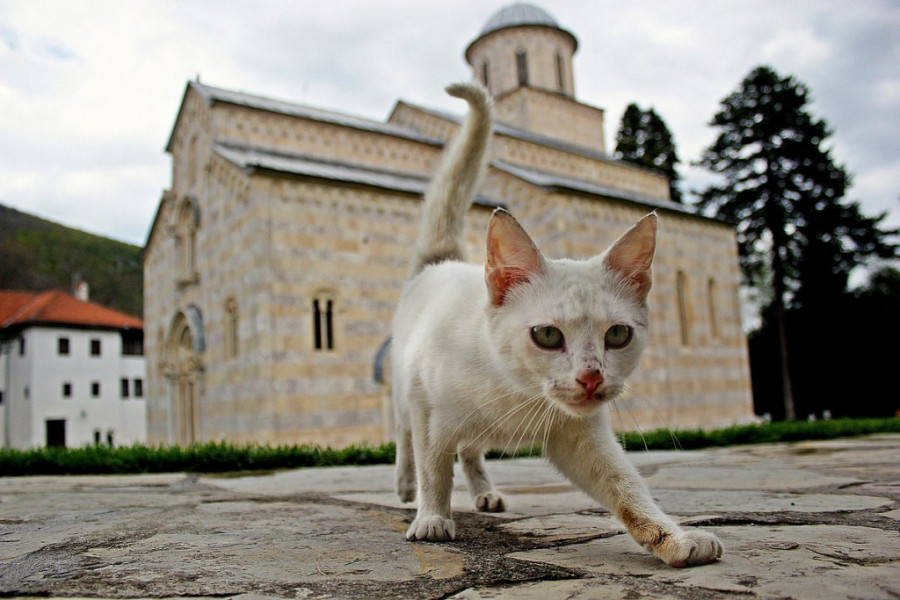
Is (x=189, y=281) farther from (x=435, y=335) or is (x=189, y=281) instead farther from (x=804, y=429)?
(x=435, y=335)

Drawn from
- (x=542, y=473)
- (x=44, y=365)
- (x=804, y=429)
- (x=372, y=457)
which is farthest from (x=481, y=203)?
(x=44, y=365)

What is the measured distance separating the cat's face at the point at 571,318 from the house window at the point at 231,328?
1210 centimetres

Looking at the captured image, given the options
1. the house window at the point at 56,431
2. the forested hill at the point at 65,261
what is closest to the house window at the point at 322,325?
the house window at the point at 56,431

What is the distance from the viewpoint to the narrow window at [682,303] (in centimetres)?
1684

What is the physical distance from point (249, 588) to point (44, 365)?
1347 inches

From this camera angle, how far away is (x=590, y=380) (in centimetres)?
167

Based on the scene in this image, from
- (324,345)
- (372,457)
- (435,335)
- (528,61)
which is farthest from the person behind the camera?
(528,61)

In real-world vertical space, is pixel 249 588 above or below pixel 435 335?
below

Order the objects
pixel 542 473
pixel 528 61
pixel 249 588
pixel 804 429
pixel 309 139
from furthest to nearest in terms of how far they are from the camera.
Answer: pixel 528 61 → pixel 309 139 → pixel 804 429 → pixel 542 473 → pixel 249 588

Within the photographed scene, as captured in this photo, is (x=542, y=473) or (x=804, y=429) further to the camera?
(x=804, y=429)

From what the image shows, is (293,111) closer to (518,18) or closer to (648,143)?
(518,18)

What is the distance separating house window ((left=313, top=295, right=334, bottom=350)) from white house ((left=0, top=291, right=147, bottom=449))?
20.9m

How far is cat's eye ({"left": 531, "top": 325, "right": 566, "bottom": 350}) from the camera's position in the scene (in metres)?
1.77

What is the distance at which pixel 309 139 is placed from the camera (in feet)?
52.9
